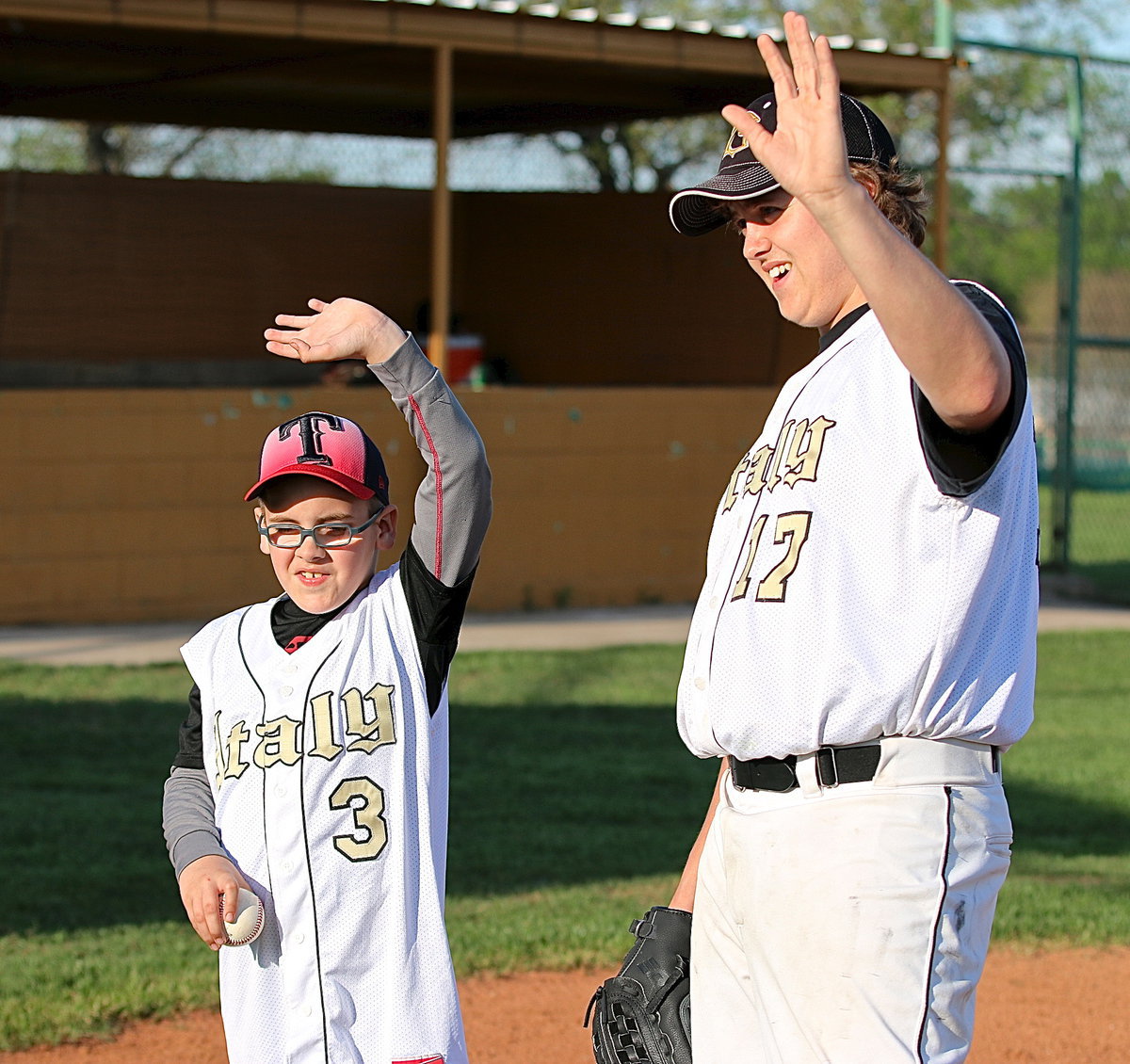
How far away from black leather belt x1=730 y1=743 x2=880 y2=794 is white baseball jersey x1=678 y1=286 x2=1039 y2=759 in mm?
30

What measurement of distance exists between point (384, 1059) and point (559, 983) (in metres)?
2.26

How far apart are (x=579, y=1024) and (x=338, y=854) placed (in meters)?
2.08

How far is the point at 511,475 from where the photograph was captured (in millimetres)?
11500

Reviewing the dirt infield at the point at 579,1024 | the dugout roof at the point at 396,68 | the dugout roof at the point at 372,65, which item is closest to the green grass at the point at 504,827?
the dirt infield at the point at 579,1024

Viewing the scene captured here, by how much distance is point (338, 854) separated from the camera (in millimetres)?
2553

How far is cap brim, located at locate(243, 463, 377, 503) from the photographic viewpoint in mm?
2668

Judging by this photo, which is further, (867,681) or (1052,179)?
(1052,179)

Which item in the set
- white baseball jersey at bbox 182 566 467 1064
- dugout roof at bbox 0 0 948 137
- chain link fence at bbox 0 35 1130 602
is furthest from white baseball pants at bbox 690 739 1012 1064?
chain link fence at bbox 0 35 1130 602

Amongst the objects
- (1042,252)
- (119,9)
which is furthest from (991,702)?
(1042,252)

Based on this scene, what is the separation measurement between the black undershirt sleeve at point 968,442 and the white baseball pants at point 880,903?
0.36 meters

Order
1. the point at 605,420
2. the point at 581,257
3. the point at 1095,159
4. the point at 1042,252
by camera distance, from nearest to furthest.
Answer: the point at 605,420 < the point at 1095,159 < the point at 581,257 < the point at 1042,252

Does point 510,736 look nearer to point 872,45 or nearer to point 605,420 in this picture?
point 605,420

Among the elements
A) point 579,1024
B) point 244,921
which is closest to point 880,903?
point 244,921

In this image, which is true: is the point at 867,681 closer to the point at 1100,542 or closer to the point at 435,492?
the point at 435,492
